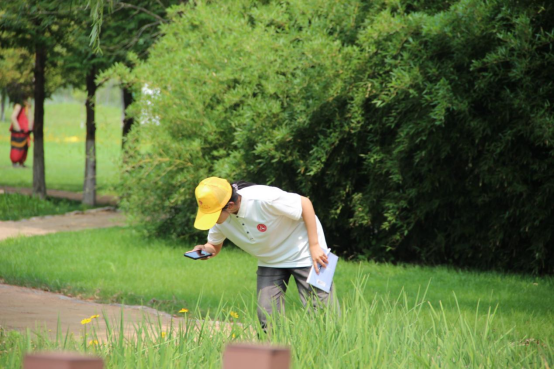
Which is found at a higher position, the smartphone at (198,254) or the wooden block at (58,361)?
the wooden block at (58,361)

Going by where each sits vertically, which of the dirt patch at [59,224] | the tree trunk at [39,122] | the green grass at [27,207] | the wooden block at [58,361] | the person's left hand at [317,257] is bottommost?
the green grass at [27,207]

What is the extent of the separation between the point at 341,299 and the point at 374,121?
3413mm

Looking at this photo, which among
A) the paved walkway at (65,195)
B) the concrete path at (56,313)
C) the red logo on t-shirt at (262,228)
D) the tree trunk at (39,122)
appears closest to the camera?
the red logo on t-shirt at (262,228)

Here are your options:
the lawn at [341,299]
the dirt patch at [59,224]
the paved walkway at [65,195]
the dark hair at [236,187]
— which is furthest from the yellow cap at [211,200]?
the paved walkway at [65,195]

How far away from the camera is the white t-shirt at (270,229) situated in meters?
4.54

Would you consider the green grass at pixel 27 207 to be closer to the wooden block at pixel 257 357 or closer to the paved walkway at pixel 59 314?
the paved walkway at pixel 59 314

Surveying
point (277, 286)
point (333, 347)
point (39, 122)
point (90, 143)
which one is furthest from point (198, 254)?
point (39, 122)

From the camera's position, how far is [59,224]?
1305 cm

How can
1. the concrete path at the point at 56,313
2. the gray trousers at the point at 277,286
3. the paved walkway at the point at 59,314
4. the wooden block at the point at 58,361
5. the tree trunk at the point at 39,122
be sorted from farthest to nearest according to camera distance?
1. the tree trunk at the point at 39,122
2. the concrete path at the point at 56,313
3. the paved walkway at the point at 59,314
4. the gray trousers at the point at 277,286
5. the wooden block at the point at 58,361

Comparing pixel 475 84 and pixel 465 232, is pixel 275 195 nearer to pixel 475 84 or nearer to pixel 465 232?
pixel 475 84

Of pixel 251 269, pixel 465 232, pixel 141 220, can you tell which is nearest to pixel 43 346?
pixel 251 269

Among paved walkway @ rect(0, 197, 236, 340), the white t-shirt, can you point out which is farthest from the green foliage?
the white t-shirt

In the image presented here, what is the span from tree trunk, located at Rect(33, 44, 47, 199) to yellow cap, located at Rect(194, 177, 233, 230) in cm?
1116

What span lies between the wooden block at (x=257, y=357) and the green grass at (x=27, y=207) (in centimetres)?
1255
